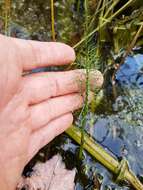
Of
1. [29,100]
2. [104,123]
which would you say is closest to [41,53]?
[29,100]

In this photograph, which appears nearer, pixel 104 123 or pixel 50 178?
pixel 50 178

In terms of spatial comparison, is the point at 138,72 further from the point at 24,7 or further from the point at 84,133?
the point at 24,7

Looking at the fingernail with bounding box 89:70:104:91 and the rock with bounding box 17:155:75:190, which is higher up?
the fingernail with bounding box 89:70:104:91

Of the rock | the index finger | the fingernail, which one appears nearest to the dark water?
the rock

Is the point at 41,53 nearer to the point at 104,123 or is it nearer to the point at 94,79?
the point at 94,79

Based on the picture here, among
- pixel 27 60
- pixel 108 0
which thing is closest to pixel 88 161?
pixel 27 60

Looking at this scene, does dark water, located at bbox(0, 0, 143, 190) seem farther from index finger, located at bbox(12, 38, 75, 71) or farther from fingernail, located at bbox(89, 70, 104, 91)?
index finger, located at bbox(12, 38, 75, 71)
